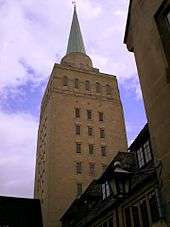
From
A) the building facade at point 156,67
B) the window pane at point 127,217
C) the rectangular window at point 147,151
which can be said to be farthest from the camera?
the window pane at point 127,217

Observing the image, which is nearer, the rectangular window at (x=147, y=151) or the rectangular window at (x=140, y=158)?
the rectangular window at (x=147, y=151)

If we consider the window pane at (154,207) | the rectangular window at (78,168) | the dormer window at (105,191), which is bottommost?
the window pane at (154,207)

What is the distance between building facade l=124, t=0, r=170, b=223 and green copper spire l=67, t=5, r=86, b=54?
66.9m

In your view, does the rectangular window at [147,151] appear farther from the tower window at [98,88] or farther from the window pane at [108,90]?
the window pane at [108,90]

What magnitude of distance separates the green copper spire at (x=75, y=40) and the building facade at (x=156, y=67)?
66922mm

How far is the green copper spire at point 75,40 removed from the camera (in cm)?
7723

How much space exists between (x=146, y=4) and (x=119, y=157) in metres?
16.6

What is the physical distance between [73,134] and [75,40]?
110 ft

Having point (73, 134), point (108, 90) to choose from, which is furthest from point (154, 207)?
point (108, 90)

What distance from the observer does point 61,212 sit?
44.9 m

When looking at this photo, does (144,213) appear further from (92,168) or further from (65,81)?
(65,81)

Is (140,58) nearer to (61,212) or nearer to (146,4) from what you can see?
(146,4)

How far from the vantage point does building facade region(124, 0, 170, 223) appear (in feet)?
27.9

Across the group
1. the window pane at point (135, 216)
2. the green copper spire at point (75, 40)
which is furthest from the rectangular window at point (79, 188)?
the green copper spire at point (75, 40)
